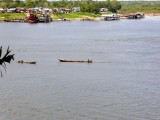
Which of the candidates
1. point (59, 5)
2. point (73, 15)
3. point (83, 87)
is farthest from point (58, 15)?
point (83, 87)

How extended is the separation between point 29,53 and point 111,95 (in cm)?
2024

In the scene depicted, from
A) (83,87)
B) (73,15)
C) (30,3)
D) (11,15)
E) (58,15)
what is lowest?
(73,15)

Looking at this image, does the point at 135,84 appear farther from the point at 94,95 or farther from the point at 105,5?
the point at 105,5

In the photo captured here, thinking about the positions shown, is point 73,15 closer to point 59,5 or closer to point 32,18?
point 32,18

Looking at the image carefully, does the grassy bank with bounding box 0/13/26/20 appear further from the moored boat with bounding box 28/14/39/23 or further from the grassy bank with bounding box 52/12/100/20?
the moored boat with bounding box 28/14/39/23

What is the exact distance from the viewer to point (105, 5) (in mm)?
141875

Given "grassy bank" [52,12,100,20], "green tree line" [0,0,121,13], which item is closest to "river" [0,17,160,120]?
"grassy bank" [52,12,100,20]

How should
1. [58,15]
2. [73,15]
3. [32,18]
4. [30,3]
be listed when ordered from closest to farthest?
[32,18]
[58,15]
[73,15]
[30,3]

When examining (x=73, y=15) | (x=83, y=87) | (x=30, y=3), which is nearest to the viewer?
(x=83, y=87)

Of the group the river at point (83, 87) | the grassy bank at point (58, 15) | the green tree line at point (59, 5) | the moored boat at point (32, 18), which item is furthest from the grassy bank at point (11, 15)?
the river at point (83, 87)

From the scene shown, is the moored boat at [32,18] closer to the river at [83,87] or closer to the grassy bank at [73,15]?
the grassy bank at [73,15]

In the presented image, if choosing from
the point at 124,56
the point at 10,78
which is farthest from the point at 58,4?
the point at 10,78

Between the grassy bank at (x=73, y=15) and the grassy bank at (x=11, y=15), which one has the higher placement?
the grassy bank at (x=11, y=15)

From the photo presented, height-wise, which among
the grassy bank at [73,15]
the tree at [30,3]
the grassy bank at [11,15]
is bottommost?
the grassy bank at [73,15]
